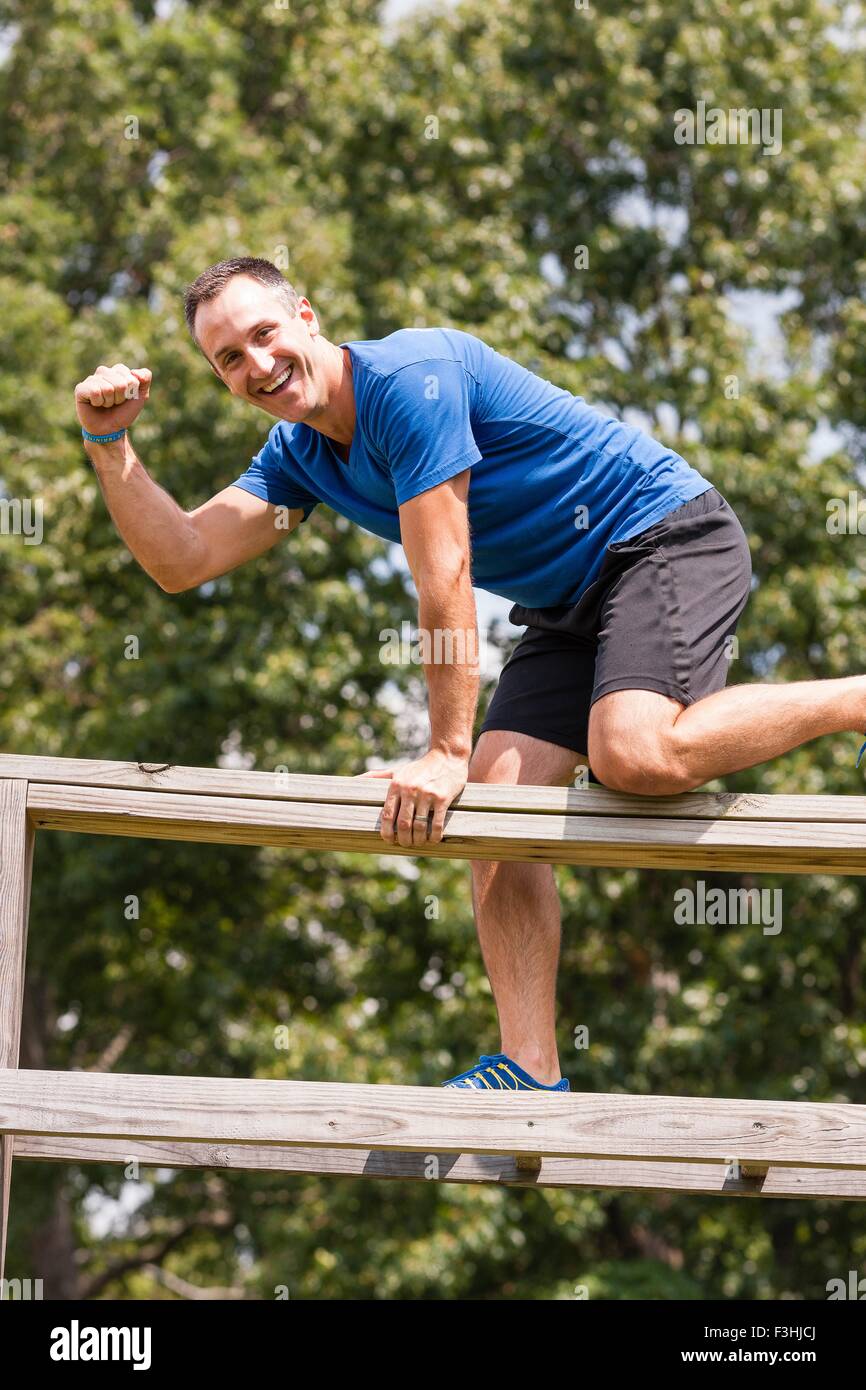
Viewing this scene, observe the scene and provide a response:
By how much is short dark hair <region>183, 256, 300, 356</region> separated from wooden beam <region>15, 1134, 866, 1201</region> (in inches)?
64.6

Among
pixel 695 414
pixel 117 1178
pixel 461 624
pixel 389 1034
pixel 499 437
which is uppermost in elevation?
pixel 695 414

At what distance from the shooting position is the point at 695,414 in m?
11.4

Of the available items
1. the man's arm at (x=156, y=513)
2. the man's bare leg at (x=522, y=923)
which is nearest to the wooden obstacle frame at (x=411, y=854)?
the man's bare leg at (x=522, y=923)

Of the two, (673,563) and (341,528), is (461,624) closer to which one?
(673,563)

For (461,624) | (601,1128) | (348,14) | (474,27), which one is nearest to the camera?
(601,1128)

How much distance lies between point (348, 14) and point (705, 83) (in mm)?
4015

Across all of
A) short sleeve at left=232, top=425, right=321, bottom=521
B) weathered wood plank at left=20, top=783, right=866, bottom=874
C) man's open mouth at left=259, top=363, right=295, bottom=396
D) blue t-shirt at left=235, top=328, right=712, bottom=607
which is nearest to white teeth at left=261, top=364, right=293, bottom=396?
man's open mouth at left=259, top=363, right=295, bottom=396

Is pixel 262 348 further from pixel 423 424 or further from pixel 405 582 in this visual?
pixel 405 582

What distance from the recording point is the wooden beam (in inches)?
132

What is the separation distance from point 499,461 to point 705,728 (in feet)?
2.25

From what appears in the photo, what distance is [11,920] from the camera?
2816 mm

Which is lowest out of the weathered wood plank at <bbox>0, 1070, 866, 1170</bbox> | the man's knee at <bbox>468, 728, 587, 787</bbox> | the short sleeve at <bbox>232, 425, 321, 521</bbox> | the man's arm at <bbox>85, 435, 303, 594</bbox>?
the weathered wood plank at <bbox>0, 1070, 866, 1170</bbox>

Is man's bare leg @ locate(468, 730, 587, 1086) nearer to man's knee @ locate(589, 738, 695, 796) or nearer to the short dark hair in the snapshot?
man's knee @ locate(589, 738, 695, 796)

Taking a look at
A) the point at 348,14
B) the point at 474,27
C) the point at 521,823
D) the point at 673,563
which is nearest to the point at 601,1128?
the point at 521,823
